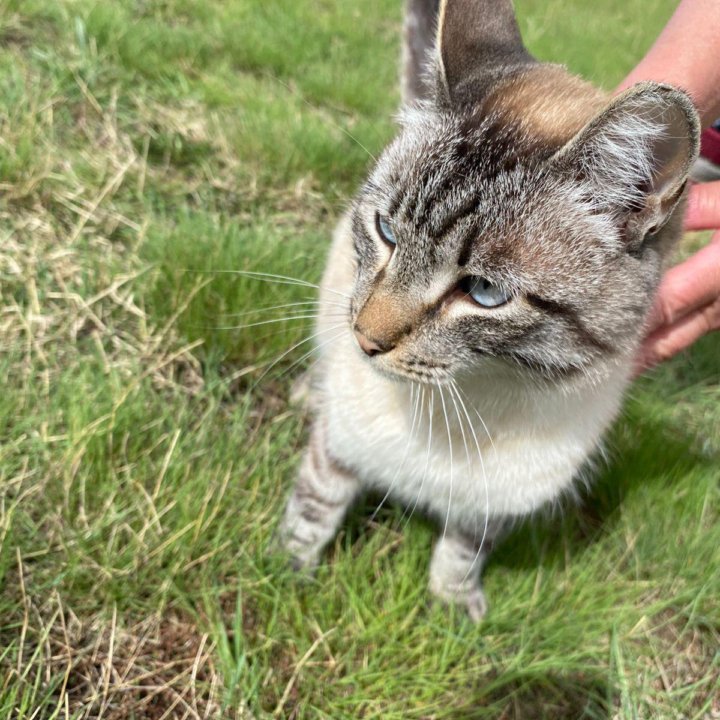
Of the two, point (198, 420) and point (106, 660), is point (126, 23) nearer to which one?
point (198, 420)

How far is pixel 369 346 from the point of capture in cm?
148

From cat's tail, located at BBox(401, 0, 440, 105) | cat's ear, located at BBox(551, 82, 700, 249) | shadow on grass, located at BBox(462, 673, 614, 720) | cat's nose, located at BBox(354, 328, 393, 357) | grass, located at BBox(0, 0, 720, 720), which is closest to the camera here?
cat's ear, located at BBox(551, 82, 700, 249)

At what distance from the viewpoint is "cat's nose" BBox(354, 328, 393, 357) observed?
1.46 m

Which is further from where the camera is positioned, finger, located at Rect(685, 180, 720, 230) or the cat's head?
→ finger, located at Rect(685, 180, 720, 230)

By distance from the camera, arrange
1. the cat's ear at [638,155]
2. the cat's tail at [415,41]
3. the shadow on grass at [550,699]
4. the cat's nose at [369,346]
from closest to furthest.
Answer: the cat's ear at [638,155] < the cat's nose at [369,346] < the shadow on grass at [550,699] < the cat's tail at [415,41]

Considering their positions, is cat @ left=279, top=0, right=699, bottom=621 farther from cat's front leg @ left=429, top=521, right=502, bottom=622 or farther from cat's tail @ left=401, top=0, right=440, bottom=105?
cat's tail @ left=401, top=0, right=440, bottom=105

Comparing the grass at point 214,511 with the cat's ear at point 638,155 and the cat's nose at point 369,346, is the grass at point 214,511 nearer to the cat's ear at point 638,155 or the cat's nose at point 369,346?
the cat's nose at point 369,346

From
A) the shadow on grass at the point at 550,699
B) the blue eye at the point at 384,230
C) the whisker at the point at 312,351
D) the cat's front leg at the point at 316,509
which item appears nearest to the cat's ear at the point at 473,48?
the blue eye at the point at 384,230

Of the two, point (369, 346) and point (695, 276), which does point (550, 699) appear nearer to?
point (369, 346)

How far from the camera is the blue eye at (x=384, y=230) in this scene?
1.50 meters

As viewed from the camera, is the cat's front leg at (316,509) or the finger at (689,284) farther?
the cat's front leg at (316,509)

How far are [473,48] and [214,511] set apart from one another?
1.40 meters

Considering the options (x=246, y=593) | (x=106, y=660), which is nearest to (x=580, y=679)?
(x=246, y=593)

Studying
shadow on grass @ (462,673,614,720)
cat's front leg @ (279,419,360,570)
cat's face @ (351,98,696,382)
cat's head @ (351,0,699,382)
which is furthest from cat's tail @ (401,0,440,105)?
shadow on grass @ (462,673,614,720)
